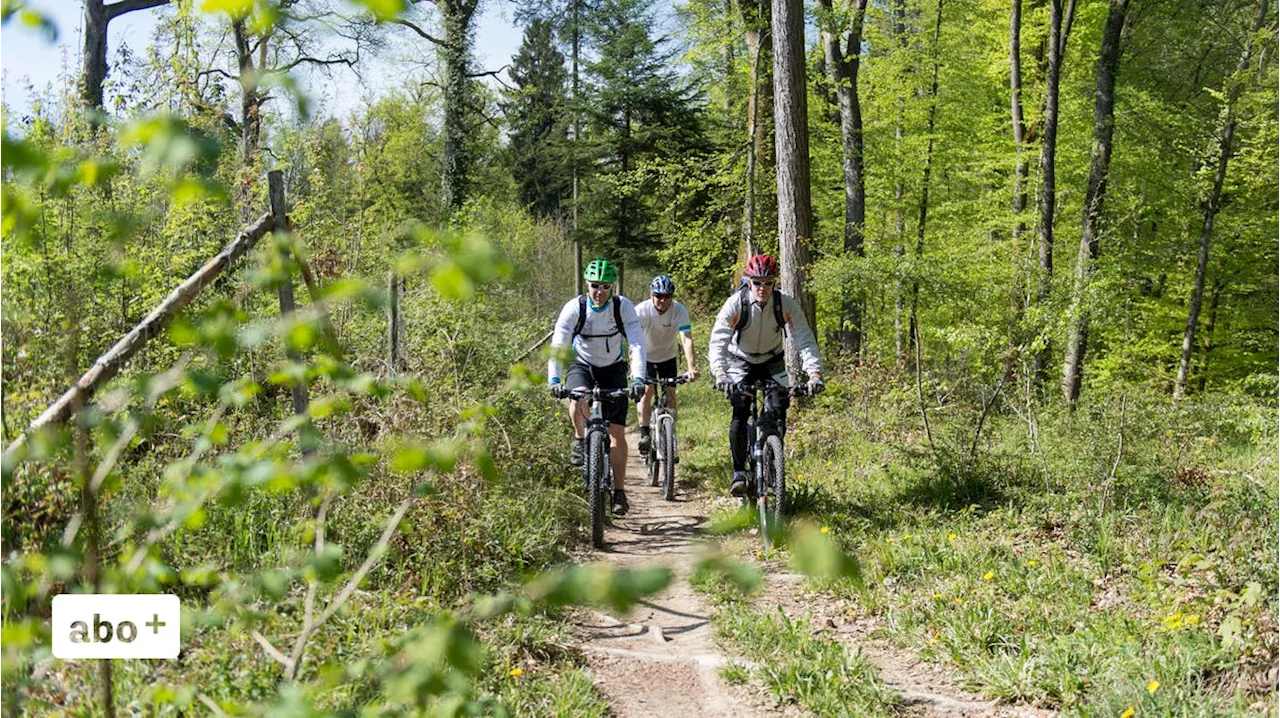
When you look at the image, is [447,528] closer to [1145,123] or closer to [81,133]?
[81,133]

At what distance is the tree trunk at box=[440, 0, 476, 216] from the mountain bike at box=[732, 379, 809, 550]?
18489 mm

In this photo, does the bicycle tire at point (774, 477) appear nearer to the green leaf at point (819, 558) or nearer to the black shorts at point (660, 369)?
the black shorts at point (660, 369)

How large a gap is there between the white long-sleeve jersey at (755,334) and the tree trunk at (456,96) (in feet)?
59.8

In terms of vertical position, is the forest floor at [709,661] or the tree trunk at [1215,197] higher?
the tree trunk at [1215,197]

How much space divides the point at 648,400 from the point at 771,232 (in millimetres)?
7951

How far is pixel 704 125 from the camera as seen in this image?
1086 inches

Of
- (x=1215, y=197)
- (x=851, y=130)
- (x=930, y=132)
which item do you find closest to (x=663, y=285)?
(x=851, y=130)

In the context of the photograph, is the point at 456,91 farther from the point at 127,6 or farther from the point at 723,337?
the point at 723,337

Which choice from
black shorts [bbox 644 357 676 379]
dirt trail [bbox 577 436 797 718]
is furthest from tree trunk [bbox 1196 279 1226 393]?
dirt trail [bbox 577 436 797 718]

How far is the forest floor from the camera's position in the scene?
4.39 m

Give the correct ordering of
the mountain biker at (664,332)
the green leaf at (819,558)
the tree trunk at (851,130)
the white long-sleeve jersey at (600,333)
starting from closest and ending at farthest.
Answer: the green leaf at (819,558)
the white long-sleeve jersey at (600,333)
the mountain biker at (664,332)
the tree trunk at (851,130)

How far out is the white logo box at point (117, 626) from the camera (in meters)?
1.99

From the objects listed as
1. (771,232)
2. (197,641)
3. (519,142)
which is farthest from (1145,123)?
(519,142)

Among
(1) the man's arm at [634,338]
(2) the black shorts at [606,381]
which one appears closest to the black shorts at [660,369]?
(2) the black shorts at [606,381]
